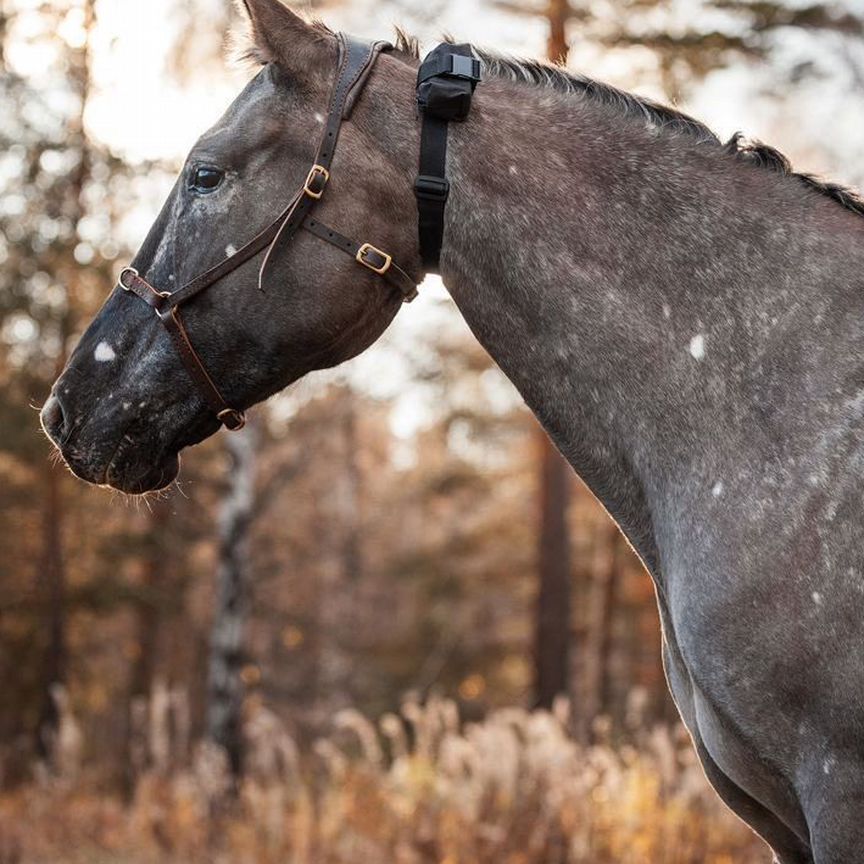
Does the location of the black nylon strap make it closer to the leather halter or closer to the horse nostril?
the leather halter

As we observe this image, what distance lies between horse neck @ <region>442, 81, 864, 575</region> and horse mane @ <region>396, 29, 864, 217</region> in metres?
0.03

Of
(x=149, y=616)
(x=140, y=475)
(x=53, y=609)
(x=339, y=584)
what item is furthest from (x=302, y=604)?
(x=140, y=475)

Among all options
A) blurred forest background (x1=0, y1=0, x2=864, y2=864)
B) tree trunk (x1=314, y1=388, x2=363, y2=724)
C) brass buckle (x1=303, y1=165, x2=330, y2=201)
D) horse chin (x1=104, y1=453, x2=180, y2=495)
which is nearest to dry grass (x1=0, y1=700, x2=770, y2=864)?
blurred forest background (x1=0, y1=0, x2=864, y2=864)

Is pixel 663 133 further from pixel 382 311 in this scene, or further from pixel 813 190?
pixel 382 311

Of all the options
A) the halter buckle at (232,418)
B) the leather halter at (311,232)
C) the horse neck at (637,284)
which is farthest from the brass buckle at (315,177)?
the halter buckle at (232,418)

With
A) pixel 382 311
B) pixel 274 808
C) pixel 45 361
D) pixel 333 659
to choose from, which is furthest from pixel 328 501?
pixel 382 311

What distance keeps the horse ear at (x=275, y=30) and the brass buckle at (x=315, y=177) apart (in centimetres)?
30

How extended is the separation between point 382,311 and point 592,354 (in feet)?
1.86

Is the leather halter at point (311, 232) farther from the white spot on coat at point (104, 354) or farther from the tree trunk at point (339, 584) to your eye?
the tree trunk at point (339, 584)

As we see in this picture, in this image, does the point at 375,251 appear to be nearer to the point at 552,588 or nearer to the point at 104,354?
the point at 104,354

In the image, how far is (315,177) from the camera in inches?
98.7

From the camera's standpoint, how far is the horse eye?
2.58m

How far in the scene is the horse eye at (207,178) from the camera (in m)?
2.58

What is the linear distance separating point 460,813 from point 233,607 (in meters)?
4.98
